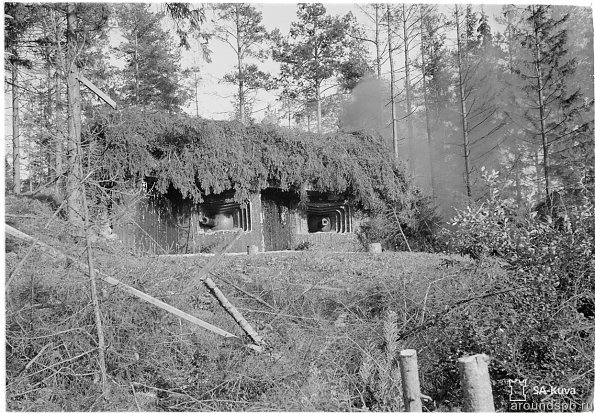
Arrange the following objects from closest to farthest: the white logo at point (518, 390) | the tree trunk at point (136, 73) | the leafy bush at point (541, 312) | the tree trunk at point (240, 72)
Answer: the white logo at point (518, 390), the leafy bush at point (541, 312), the tree trunk at point (240, 72), the tree trunk at point (136, 73)

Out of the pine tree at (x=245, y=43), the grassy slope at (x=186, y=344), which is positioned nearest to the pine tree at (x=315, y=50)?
the pine tree at (x=245, y=43)

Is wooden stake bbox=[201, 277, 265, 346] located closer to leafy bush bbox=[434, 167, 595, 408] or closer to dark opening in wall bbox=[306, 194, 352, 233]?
leafy bush bbox=[434, 167, 595, 408]

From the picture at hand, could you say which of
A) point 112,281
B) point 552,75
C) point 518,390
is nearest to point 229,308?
point 112,281

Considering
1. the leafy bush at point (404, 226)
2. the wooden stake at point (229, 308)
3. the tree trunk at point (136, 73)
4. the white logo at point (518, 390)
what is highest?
the tree trunk at point (136, 73)

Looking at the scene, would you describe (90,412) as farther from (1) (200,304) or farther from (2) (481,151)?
(2) (481,151)

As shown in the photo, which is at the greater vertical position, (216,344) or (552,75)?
(552,75)

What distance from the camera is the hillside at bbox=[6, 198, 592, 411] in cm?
546

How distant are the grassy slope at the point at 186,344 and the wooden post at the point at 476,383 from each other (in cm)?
99

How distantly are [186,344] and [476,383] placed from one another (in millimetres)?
3146

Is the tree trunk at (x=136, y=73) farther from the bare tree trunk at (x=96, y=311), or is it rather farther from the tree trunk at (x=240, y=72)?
the bare tree trunk at (x=96, y=311)

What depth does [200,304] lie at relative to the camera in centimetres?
742

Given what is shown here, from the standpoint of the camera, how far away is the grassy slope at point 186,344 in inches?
215

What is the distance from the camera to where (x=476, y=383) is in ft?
14.8

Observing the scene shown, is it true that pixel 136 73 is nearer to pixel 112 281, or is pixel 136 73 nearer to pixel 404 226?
pixel 404 226
